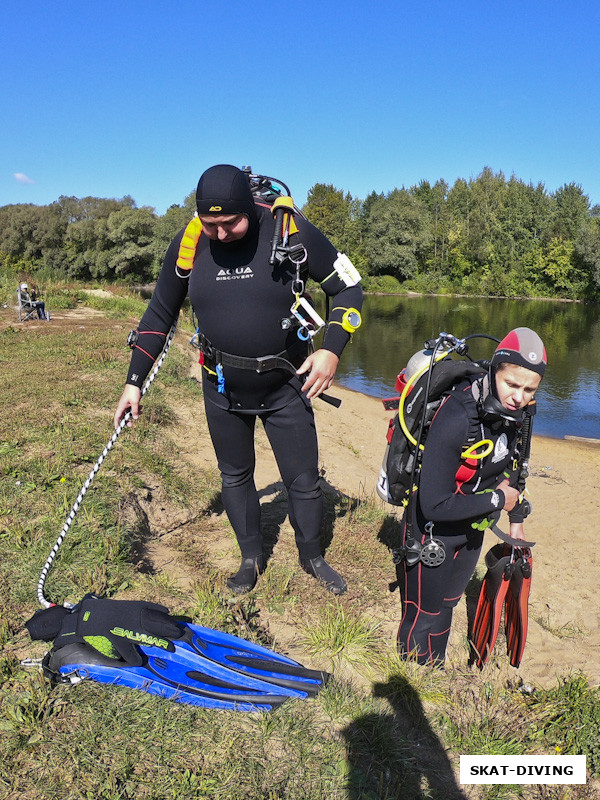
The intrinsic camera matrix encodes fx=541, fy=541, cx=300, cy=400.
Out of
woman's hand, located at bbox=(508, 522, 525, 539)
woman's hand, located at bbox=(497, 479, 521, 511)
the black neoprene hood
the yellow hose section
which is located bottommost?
woman's hand, located at bbox=(508, 522, 525, 539)

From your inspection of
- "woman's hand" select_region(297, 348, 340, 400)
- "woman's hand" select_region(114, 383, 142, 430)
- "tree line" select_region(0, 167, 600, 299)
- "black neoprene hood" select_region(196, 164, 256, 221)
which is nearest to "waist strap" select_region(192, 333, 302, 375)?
"woman's hand" select_region(297, 348, 340, 400)

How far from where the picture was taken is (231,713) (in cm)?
219

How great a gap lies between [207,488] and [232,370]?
2.32 meters

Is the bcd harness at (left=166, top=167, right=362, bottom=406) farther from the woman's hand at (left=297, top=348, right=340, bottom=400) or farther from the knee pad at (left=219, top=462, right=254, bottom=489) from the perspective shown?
the knee pad at (left=219, top=462, right=254, bottom=489)

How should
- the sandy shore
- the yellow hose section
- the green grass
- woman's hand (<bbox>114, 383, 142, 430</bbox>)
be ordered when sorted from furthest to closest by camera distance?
the sandy shore < woman's hand (<bbox>114, 383, 142, 430</bbox>) < the yellow hose section < the green grass

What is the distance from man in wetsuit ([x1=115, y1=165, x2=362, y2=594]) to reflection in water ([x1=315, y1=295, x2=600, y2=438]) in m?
10.8

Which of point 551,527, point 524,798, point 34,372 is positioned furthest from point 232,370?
point 34,372

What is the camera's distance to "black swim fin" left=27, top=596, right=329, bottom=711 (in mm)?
2209

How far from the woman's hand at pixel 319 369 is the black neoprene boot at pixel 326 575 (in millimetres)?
1223

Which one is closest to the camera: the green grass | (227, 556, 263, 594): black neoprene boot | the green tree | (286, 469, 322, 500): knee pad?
the green grass

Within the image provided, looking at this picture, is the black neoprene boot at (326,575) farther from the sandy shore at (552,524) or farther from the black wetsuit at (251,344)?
the sandy shore at (552,524)

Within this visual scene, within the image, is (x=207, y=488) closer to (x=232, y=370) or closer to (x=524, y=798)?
(x=232, y=370)

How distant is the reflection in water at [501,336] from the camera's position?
14211mm

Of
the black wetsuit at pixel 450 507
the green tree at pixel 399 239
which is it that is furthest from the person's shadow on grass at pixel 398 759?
the green tree at pixel 399 239
